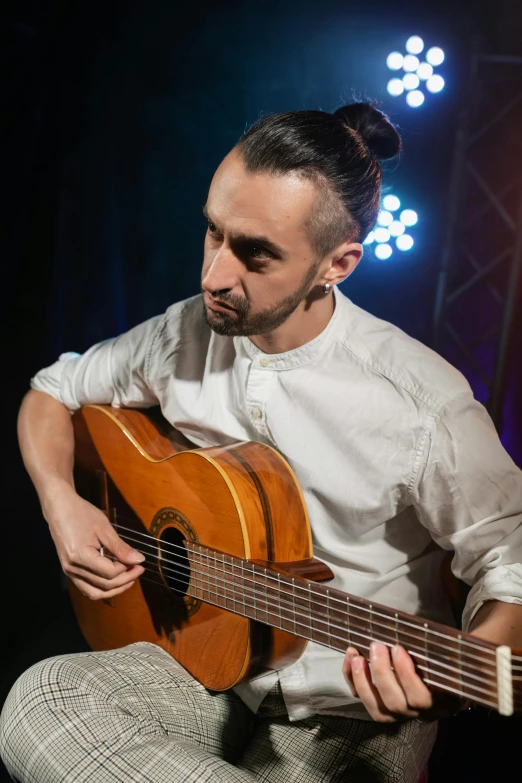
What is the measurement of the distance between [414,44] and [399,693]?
1.75 m

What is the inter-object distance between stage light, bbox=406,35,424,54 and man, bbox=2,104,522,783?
2.05 ft

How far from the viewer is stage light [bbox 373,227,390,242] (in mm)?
2012

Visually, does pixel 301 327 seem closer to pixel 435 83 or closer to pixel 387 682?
pixel 387 682

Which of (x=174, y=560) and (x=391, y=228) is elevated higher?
(x=391, y=228)

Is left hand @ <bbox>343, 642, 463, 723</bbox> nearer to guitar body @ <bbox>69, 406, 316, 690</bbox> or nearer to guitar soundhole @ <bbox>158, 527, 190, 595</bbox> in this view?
guitar body @ <bbox>69, 406, 316, 690</bbox>

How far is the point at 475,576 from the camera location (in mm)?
1280

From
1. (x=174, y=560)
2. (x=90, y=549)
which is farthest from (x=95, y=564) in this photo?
(x=174, y=560)

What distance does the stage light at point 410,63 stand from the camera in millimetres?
1920

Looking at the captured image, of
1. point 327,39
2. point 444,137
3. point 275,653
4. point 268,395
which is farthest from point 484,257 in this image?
point 275,653

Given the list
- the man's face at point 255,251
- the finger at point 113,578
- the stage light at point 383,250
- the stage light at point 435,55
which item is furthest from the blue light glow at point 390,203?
the finger at point 113,578

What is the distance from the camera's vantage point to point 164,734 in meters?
1.33

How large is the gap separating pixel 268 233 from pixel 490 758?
4.65ft

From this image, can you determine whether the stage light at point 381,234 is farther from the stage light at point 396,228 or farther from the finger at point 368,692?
the finger at point 368,692

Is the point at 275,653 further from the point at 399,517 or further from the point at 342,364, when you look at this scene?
the point at 342,364
